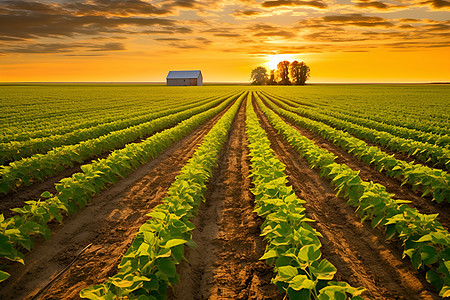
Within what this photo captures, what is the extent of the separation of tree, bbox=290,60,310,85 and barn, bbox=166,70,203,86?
49.1 meters

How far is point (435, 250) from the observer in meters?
3.50

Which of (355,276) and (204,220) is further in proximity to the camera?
(204,220)

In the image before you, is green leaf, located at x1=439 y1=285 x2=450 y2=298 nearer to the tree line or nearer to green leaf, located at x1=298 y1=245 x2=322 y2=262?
green leaf, located at x1=298 y1=245 x2=322 y2=262

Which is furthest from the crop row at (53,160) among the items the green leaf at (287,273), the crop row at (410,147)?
the crop row at (410,147)

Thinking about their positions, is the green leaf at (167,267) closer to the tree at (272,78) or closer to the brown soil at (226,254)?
the brown soil at (226,254)

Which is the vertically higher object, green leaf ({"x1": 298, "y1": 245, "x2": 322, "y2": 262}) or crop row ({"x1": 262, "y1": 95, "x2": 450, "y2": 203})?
green leaf ({"x1": 298, "y1": 245, "x2": 322, "y2": 262})

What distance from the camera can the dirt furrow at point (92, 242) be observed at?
12.4 ft

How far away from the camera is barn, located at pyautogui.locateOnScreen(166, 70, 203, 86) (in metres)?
118

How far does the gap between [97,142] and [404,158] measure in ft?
40.2

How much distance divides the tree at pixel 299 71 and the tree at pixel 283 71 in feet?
8.58

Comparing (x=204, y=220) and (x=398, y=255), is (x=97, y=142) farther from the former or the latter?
(x=398, y=255)

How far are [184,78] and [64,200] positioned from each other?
119 m

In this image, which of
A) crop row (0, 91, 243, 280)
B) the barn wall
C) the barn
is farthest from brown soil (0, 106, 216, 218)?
the barn wall

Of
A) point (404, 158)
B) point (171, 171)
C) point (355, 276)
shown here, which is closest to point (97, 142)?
point (171, 171)
